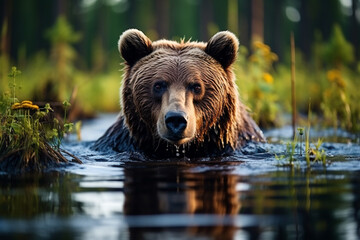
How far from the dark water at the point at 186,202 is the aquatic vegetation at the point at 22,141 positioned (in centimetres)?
26

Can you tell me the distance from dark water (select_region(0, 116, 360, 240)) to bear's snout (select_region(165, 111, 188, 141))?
0.35 m

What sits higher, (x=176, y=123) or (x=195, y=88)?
(x=195, y=88)

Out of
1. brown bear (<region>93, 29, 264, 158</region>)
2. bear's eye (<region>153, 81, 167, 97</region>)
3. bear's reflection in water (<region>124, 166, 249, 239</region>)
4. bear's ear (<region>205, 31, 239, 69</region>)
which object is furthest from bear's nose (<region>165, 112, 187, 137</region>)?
bear's ear (<region>205, 31, 239, 69</region>)

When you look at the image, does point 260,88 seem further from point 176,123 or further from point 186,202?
point 186,202

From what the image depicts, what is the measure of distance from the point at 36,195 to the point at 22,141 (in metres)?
1.56

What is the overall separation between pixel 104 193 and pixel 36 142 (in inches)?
64.2

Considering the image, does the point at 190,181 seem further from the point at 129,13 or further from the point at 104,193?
the point at 129,13

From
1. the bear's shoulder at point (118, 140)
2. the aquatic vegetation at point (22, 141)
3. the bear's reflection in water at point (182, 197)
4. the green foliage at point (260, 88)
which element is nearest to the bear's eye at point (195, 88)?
the bear's shoulder at point (118, 140)

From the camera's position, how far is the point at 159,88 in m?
6.59

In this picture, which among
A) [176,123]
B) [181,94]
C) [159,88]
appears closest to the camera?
[176,123]

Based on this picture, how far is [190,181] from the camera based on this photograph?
4836 mm

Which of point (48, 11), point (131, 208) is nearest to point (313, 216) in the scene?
point (131, 208)

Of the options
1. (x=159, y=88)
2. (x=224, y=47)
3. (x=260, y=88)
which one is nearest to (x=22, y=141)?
(x=159, y=88)

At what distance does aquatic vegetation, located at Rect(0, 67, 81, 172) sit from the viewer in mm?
5547
